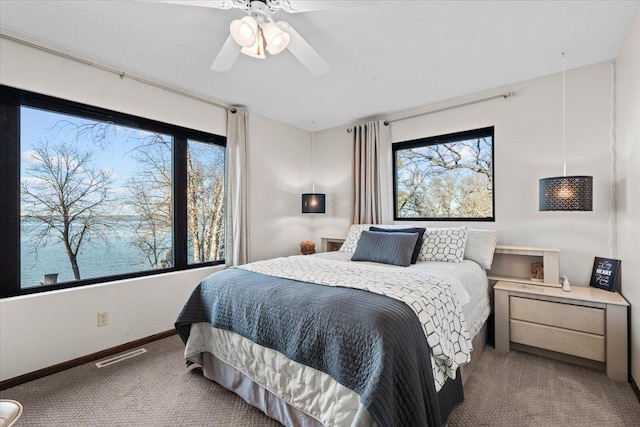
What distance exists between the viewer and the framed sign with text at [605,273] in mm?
2361

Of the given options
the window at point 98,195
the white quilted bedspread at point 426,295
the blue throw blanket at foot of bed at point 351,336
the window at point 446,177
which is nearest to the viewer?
the blue throw blanket at foot of bed at point 351,336

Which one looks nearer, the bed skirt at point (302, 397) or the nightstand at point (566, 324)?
the bed skirt at point (302, 397)

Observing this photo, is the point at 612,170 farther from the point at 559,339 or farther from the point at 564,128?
the point at 559,339

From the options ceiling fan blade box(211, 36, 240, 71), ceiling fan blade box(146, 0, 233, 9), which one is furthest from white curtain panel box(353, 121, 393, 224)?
ceiling fan blade box(146, 0, 233, 9)

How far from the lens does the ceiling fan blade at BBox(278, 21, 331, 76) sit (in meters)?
1.79

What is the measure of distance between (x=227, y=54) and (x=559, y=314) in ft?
10.3

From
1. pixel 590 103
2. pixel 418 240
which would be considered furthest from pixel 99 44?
pixel 590 103

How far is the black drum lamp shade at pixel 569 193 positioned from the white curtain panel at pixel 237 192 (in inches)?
119

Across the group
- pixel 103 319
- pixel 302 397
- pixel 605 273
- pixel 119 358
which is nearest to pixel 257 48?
pixel 302 397

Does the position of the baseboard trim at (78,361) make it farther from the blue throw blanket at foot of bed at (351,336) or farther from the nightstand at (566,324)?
the nightstand at (566,324)

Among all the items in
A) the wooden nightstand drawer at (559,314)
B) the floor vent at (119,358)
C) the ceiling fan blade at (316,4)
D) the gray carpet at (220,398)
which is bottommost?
the floor vent at (119,358)

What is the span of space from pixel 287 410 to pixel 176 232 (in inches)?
87.2

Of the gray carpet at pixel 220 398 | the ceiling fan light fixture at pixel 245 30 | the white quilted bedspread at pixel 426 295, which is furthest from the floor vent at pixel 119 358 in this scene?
the ceiling fan light fixture at pixel 245 30

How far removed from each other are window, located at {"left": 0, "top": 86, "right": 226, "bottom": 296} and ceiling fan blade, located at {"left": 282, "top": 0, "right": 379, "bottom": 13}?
198cm
